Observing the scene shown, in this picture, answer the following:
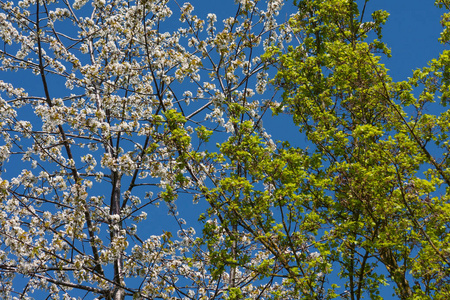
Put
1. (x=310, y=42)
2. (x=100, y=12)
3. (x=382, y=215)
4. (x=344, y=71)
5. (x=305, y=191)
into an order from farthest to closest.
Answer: (x=100, y=12)
(x=310, y=42)
(x=344, y=71)
(x=305, y=191)
(x=382, y=215)

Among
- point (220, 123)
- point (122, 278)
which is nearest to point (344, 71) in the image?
point (220, 123)

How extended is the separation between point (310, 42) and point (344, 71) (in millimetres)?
1707

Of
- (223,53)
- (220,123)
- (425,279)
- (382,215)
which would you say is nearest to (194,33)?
(223,53)

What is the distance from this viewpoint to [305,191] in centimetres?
884

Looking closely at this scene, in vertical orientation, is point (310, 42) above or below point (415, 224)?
above

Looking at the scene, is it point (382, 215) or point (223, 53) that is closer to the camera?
point (382, 215)

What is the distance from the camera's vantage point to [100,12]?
15.2 m

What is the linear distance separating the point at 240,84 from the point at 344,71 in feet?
11.7

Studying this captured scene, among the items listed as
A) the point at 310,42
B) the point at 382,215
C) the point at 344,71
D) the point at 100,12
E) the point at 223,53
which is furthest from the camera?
the point at 100,12

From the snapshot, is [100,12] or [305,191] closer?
[305,191]

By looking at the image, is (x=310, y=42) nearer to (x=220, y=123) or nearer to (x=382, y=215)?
(x=220, y=123)

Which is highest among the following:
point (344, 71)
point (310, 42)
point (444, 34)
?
point (310, 42)

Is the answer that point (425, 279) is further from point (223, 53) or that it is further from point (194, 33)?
point (194, 33)

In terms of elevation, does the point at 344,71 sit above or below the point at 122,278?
above
